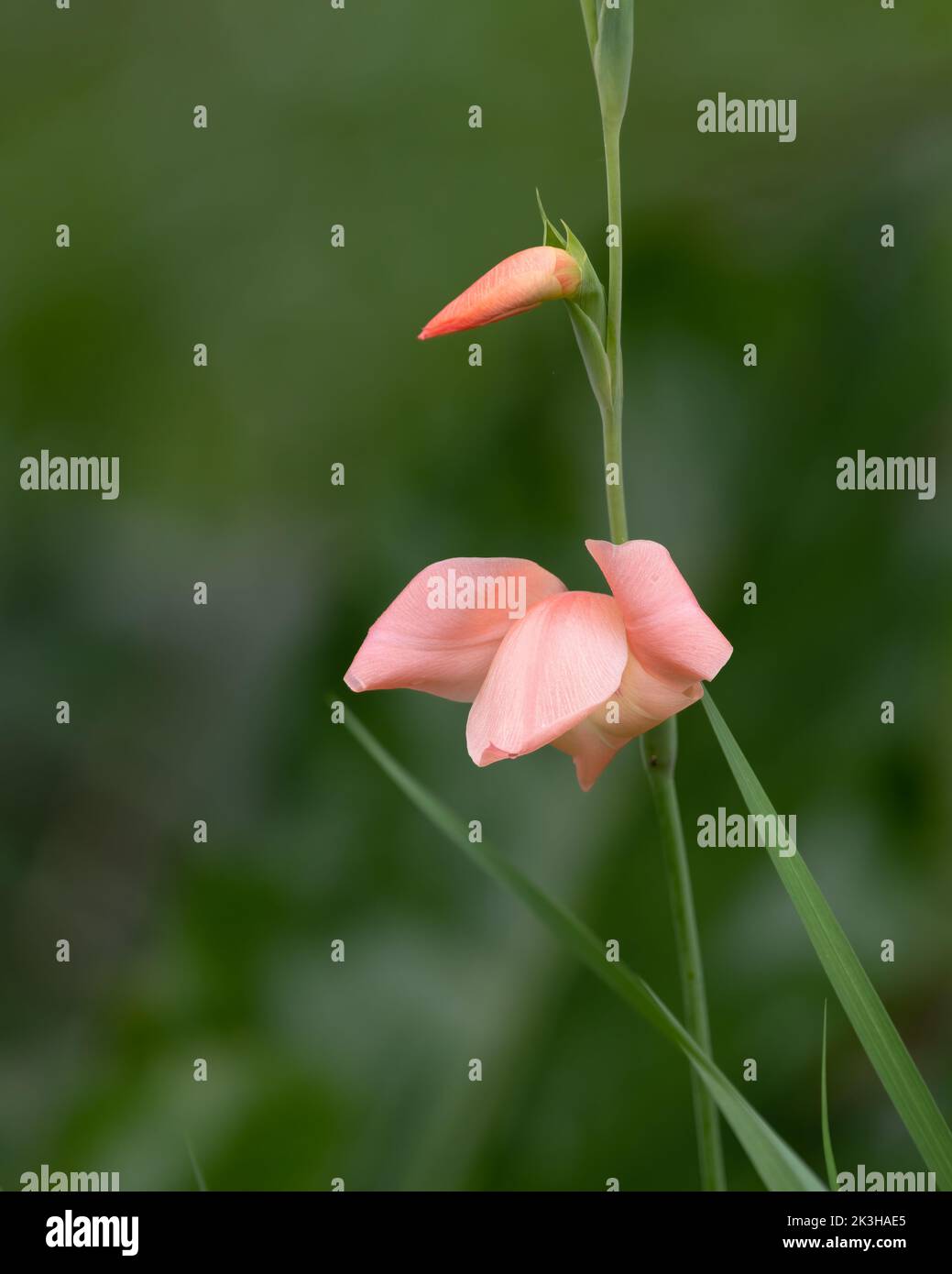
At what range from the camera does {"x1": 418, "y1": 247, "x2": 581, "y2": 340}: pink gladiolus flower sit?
267mm

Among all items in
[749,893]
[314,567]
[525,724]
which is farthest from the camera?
[314,567]

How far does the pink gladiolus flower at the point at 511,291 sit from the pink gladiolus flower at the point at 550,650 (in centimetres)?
6

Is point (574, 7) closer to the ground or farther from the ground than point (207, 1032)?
farther from the ground

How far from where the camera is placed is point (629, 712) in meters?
0.28

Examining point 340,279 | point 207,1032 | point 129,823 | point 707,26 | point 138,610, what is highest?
point 707,26

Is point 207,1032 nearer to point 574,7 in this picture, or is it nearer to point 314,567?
point 314,567

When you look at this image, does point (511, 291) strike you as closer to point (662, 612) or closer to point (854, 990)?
point (662, 612)

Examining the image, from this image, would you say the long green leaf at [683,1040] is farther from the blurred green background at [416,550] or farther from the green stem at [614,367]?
the blurred green background at [416,550]

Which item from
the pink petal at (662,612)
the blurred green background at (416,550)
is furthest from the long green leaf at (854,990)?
the blurred green background at (416,550)

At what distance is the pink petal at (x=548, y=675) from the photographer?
26 centimetres

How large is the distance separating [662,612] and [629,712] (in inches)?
1.4

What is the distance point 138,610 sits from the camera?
0.79 m

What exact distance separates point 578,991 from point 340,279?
1.66 feet

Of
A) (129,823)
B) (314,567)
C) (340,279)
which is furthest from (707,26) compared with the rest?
(129,823)
